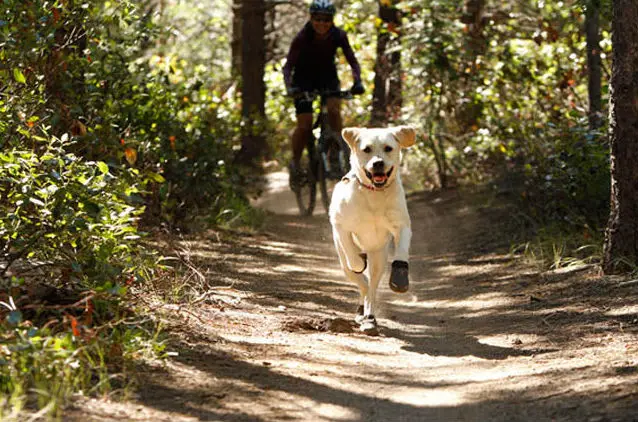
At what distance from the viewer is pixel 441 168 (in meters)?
15.4

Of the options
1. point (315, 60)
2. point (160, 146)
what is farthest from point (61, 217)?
point (315, 60)

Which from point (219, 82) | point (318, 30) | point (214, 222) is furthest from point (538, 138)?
point (219, 82)

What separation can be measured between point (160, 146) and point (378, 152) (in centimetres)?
419

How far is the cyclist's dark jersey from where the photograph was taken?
11453 millimetres

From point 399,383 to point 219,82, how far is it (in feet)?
61.5

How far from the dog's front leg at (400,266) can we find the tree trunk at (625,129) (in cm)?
185

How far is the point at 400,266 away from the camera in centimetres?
668

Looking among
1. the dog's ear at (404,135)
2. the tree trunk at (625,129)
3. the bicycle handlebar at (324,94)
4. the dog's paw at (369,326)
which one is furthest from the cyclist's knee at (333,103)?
the dog's paw at (369,326)

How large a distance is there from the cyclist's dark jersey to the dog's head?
4643 mm

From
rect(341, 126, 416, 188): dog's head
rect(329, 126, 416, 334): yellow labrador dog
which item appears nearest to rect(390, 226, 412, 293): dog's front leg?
rect(329, 126, 416, 334): yellow labrador dog

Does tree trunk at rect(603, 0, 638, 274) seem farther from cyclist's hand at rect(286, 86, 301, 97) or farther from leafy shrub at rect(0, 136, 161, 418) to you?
cyclist's hand at rect(286, 86, 301, 97)

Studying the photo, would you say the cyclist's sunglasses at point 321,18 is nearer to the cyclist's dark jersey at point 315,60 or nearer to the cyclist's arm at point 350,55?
the cyclist's dark jersey at point 315,60

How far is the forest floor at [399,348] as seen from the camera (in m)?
4.67

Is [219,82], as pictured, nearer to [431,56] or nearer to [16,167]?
[431,56]
